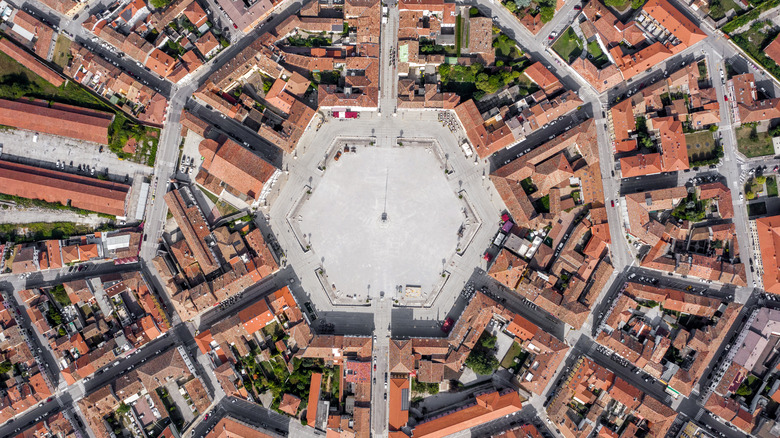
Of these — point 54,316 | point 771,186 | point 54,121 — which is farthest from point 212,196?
point 771,186

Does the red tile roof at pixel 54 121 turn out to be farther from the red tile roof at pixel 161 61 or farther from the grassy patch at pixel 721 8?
the grassy patch at pixel 721 8

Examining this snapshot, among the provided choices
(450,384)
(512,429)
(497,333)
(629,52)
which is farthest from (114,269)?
(629,52)

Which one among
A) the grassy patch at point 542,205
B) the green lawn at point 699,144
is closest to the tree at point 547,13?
the grassy patch at point 542,205

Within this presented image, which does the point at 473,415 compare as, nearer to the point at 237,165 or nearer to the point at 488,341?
the point at 488,341

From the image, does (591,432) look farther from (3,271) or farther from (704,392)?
(3,271)

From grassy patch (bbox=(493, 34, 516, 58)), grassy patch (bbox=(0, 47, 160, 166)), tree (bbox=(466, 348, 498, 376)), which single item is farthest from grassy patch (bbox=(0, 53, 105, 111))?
tree (bbox=(466, 348, 498, 376))

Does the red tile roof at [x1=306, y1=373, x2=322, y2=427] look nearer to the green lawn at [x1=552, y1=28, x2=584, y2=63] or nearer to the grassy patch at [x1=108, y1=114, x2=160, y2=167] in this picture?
the grassy patch at [x1=108, y1=114, x2=160, y2=167]
